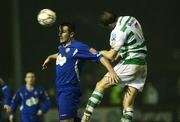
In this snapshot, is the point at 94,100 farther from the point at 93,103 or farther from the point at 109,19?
the point at 109,19

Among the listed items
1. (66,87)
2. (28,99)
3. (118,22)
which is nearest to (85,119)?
(66,87)

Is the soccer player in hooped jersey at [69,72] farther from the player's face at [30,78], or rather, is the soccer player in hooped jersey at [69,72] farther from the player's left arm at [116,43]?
the player's face at [30,78]

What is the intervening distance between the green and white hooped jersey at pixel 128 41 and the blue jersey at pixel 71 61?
386 mm

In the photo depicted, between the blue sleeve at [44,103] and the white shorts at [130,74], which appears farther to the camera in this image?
the blue sleeve at [44,103]

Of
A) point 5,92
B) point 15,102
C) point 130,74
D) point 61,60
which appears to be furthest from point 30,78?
point 130,74

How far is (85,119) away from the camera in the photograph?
12.3 meters

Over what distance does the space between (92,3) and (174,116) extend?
130 inches

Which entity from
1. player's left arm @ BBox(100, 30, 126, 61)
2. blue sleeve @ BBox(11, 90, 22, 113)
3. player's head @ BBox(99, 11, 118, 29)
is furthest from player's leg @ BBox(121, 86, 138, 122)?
blue sleeve @ BBox(11, 90, 22, 113)

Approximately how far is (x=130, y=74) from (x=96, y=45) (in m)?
7.80

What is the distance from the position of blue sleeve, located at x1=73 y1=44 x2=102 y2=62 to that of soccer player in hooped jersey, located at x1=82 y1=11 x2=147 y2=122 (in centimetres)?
17

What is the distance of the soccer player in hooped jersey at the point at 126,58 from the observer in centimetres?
1234

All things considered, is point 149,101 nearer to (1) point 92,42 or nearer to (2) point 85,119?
(1) point 92,42

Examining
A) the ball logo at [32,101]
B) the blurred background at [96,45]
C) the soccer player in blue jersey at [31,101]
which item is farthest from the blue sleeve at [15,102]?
the blurred background at [96,45]

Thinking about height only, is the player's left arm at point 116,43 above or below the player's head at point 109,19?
below
